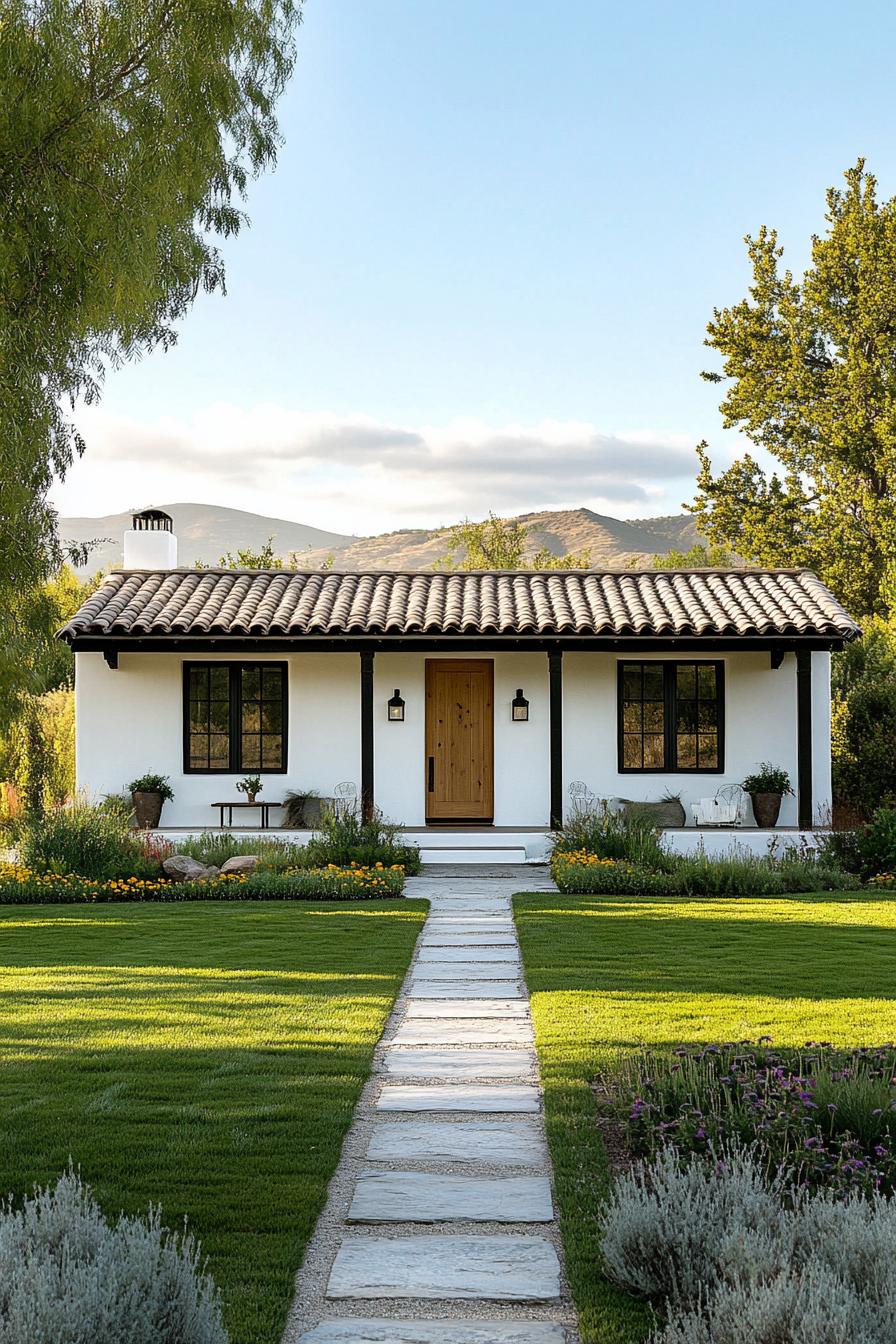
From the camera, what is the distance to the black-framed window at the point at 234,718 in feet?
57.0

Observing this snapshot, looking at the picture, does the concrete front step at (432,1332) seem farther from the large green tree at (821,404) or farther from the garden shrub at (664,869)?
the large green tree at (821,404)

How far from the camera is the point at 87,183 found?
4898 mm

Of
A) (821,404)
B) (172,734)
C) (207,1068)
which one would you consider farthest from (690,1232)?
(821,404)

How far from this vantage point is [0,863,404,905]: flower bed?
12.3 m

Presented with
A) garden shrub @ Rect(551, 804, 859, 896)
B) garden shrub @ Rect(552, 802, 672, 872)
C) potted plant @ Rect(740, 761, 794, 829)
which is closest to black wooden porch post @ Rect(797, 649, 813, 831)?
potted plant @ Rect(740, 761, 794, 829)

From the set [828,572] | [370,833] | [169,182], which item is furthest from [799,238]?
[169,182]

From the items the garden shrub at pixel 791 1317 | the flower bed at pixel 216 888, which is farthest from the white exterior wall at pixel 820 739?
the garden shrub at pixel 791 1317

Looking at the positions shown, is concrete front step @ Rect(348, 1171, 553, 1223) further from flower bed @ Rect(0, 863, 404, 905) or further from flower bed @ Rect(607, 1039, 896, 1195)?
flower bed @ Rect(0, 863, 404, 905)

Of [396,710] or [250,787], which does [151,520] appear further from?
[396,710]

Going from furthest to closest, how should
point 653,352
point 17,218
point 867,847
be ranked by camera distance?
1. point 653,352
2. point 867,847
3. point 17,218

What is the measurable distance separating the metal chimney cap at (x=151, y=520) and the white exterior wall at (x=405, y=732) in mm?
3391

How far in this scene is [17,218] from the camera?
476 centimetres

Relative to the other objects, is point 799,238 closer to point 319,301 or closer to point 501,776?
point 319,301

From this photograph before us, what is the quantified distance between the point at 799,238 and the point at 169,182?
28.1m
